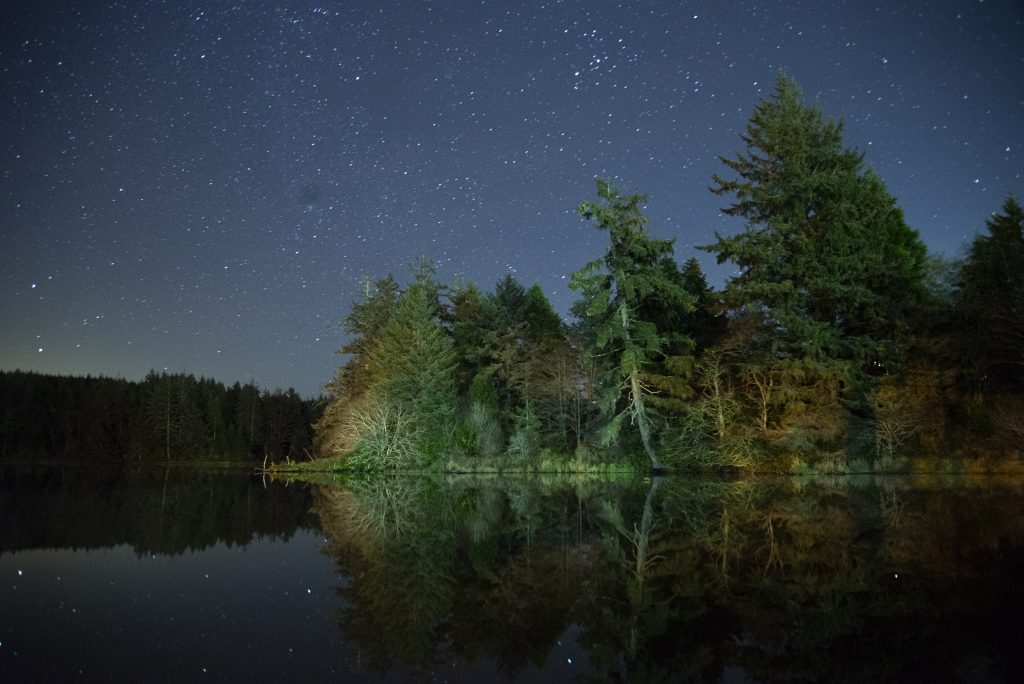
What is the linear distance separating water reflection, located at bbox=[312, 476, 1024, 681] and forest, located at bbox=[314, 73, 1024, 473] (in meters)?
15.4

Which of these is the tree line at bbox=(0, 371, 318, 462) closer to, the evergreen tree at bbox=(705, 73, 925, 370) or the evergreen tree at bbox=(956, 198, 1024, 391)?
the evergreen tree at bbox=(705, 73, 925, 370)

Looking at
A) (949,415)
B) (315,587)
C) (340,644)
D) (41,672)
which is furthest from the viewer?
(949,415)

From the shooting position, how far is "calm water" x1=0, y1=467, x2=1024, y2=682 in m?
4.59

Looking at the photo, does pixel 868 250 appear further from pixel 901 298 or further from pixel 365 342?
pixel 365 342

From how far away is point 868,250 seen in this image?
98.7 feet

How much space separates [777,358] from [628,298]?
24.0 ft

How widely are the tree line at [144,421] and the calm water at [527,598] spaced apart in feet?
253

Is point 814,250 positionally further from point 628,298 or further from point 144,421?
point 144,421

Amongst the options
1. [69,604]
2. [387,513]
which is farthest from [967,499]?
[69,604]

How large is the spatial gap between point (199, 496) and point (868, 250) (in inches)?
1157

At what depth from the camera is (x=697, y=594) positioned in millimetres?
6402

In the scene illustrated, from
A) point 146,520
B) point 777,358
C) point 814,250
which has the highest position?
point 814,250

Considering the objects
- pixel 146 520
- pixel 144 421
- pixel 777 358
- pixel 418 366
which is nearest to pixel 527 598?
pixel 146 520

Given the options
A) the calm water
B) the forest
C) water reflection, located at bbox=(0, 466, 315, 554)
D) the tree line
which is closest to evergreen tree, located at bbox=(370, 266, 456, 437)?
the forest
